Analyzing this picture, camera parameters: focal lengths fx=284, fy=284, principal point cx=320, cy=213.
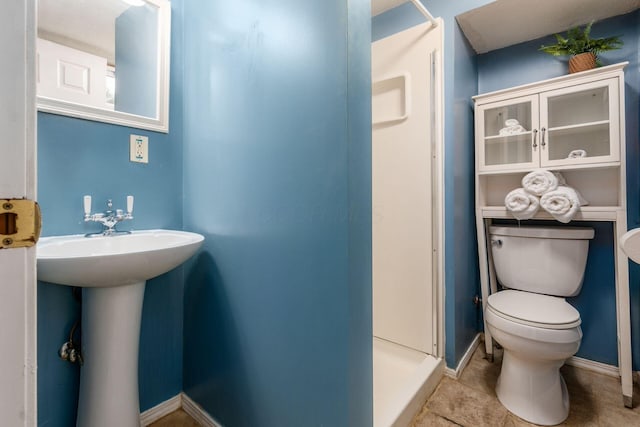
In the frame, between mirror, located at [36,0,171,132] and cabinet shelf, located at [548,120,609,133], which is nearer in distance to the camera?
mirror, located at [36,0,171,132]

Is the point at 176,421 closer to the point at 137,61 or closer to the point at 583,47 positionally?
the point at 137,61

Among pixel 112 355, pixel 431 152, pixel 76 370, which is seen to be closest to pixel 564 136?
pixel 431 152

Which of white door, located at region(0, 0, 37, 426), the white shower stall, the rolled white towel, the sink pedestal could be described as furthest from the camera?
the white shower stall

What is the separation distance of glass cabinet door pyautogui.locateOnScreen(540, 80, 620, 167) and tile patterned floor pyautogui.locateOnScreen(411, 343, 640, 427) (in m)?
1.15

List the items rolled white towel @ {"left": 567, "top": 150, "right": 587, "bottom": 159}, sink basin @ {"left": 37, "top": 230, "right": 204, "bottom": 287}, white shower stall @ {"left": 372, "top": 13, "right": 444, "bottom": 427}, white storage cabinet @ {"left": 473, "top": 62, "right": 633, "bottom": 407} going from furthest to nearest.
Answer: white shower stall @ {"left": 372, "top": 13, "right": 444, "bottom": 427}
rolled white towel @ {"left": 567, "top": 150, "right": 587, "bottom": 159}
white storage cabinet @ {"left": 473, "top": 62, "right": 633, "bottom": 407}
sink basin @ {"left": 37, "top": 230, "right": 204, "bottom": 287}

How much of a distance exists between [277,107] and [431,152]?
1.00 m

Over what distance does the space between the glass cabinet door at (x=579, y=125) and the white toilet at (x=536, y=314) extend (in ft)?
1.27

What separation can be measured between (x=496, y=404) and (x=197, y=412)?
54.0 inches

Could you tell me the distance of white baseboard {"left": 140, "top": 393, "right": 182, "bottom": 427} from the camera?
47.9 inches

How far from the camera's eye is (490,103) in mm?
1678

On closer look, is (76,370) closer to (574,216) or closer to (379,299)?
(379,299)

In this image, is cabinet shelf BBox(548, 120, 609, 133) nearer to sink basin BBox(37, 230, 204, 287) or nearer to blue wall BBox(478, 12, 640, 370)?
blue wall BBox(478, 12, 640, 370)

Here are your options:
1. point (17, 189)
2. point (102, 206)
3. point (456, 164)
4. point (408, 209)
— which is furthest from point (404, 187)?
point (17, 189)

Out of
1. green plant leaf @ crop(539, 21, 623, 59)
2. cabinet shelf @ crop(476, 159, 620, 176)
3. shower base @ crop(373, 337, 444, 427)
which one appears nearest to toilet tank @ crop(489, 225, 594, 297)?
cabinet shelf @ crop(476, 159, 620, 176)
